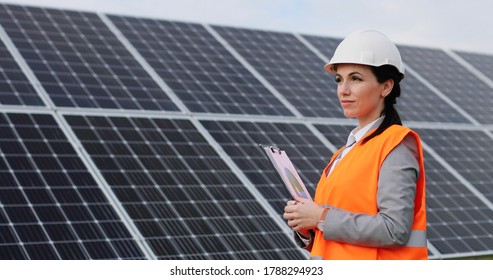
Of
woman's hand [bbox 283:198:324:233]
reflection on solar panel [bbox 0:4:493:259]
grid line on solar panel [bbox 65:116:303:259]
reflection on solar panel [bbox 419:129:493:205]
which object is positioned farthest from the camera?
reflection on solar panel [bbox 419:129:493:205]

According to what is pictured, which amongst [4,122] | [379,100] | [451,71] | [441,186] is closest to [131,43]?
[4,122]

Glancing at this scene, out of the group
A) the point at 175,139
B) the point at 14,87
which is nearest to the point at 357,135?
the point at 175,139

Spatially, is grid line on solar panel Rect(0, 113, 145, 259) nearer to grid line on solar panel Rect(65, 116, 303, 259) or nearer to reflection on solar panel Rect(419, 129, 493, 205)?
grid line on solar panel Rect(65, 116, 303, 259)

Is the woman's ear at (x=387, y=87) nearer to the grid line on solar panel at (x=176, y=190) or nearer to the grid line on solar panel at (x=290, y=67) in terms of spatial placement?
the grid line on solar panel at (x=176, y=190)

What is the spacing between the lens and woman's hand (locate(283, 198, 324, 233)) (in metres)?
4.21

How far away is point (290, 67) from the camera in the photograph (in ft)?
63.1

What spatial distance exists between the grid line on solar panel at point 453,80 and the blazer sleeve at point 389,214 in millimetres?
16663

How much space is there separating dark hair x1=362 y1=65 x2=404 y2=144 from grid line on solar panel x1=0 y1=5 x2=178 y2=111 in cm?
1048

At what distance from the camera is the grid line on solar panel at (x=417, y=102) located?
19.2 metres

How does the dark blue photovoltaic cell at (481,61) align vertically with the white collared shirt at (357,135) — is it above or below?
above

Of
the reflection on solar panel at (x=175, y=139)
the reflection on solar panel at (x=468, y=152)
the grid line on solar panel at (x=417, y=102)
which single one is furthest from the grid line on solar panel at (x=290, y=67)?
the reflection on solar panel at (x=468, y=152)

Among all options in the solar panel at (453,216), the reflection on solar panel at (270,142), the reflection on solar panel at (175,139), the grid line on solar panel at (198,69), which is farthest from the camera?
the grid line on solar panel at (198,69)

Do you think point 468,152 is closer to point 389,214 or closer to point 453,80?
point 453,80

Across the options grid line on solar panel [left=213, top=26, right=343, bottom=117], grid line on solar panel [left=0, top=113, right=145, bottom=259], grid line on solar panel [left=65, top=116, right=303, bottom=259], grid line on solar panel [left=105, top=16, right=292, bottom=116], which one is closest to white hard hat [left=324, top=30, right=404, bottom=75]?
grid line on solar panel [left=0, top=113, right=145, bottom=259]
